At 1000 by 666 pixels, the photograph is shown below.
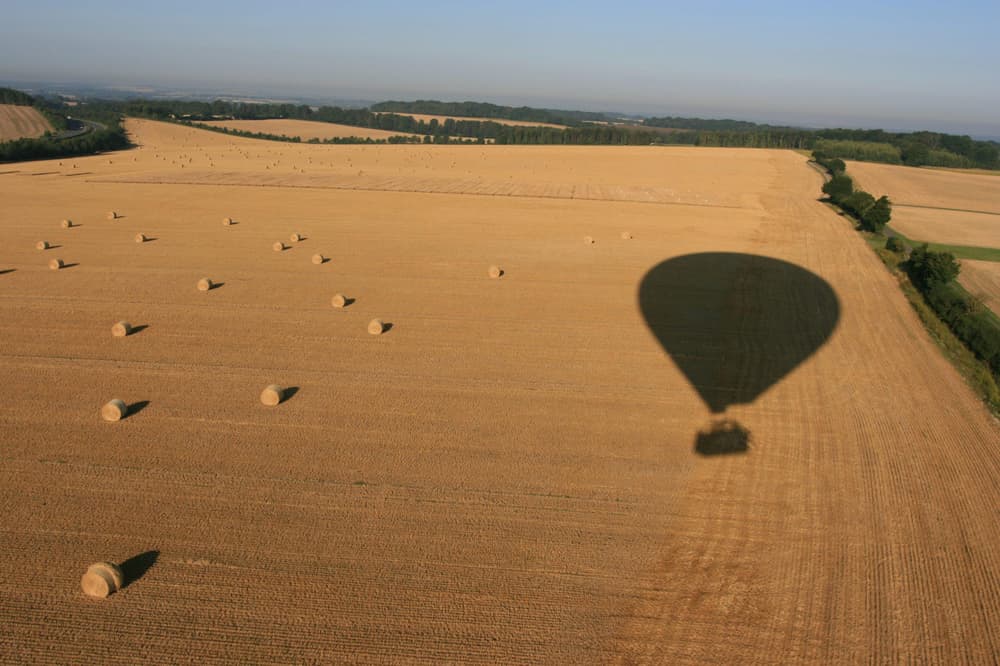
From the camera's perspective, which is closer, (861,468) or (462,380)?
(861,468)

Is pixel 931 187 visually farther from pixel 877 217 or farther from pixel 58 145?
pixel 58 145

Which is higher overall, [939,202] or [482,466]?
[482,466]

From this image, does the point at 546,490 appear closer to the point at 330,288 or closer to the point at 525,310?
the point at 525,310

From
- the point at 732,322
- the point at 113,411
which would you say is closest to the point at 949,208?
the point at 732,322

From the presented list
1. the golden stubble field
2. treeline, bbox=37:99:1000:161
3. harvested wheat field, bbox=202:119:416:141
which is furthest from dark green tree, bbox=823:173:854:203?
harvested wheat field, bbox=202:119:416:141

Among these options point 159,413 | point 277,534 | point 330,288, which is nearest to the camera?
point 277,534

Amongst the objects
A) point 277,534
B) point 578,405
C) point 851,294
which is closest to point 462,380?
point 578,405

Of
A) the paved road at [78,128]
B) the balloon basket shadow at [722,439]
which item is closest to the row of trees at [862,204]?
the balloon basket shadow at [722,439]
